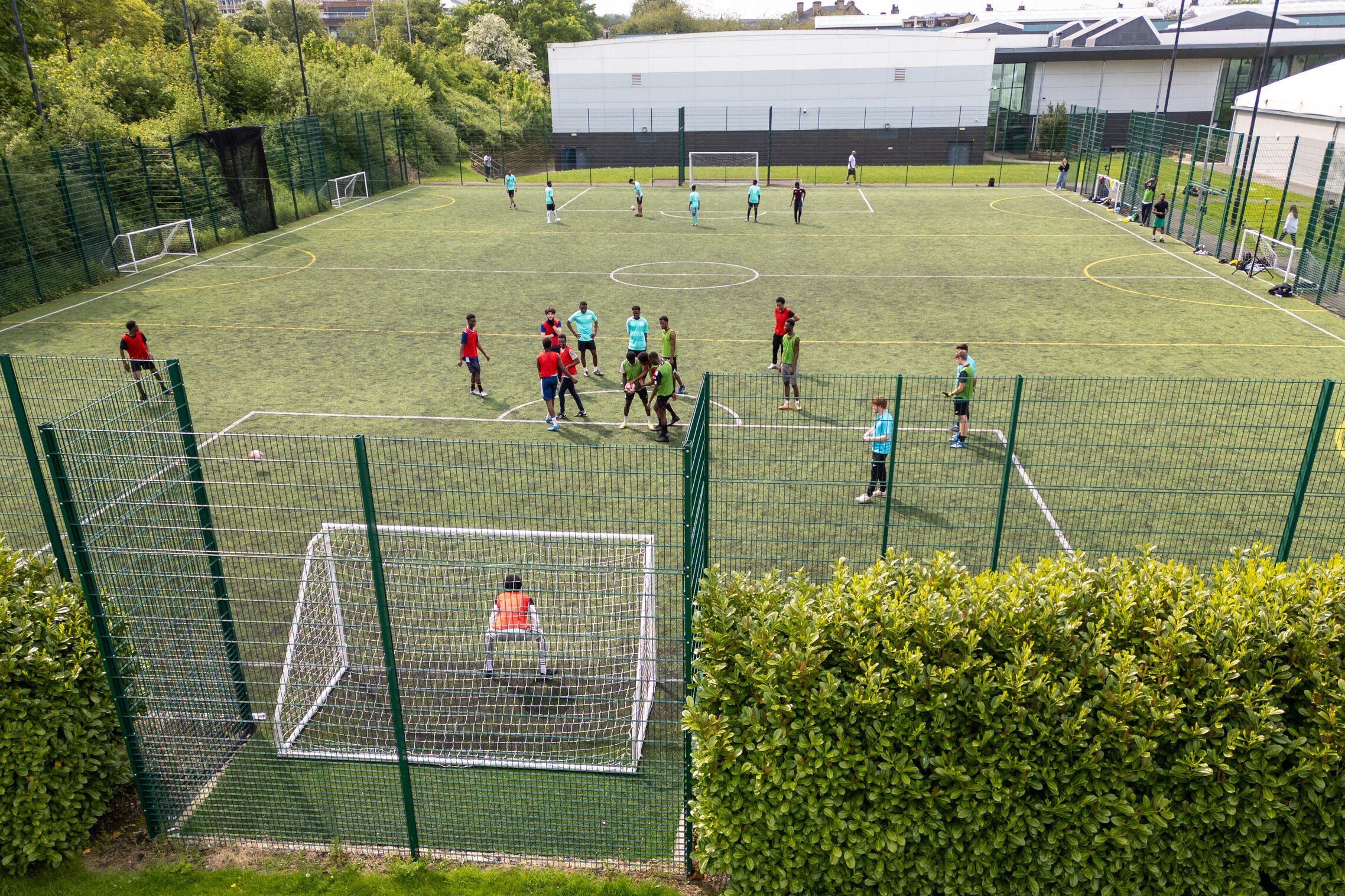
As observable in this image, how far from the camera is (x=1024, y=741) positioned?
5602 mm

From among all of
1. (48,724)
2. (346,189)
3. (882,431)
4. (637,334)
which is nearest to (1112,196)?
(637,334)

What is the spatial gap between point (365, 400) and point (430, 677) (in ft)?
32.1

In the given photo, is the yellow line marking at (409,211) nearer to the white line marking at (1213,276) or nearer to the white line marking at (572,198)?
the white line marking at (572,198)

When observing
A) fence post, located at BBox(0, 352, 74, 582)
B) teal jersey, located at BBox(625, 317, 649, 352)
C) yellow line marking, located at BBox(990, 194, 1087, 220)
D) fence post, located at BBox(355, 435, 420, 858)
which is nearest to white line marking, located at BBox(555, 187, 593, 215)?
yellow line marking, located at BBox(990, 194, 1087, 220)

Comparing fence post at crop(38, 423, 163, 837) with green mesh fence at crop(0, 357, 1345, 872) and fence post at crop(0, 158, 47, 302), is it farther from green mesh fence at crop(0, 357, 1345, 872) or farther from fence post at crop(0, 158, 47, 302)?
fence post at crop(0, 158, 47, 302)

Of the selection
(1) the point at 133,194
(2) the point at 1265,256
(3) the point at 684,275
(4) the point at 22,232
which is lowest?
(3) the point at 684,275

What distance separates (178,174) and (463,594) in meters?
25.5

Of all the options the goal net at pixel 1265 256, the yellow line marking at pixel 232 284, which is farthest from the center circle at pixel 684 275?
the goal net at pixel 1265 256

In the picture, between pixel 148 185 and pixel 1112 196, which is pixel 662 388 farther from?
pixel 1112 196

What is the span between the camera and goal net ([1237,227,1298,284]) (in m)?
25.1

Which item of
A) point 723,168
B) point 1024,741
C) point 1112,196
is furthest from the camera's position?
point 723,168

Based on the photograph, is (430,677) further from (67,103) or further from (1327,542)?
(67,103)

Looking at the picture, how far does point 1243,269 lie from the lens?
87.3 ft

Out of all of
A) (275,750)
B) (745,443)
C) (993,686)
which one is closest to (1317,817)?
(993,686)
